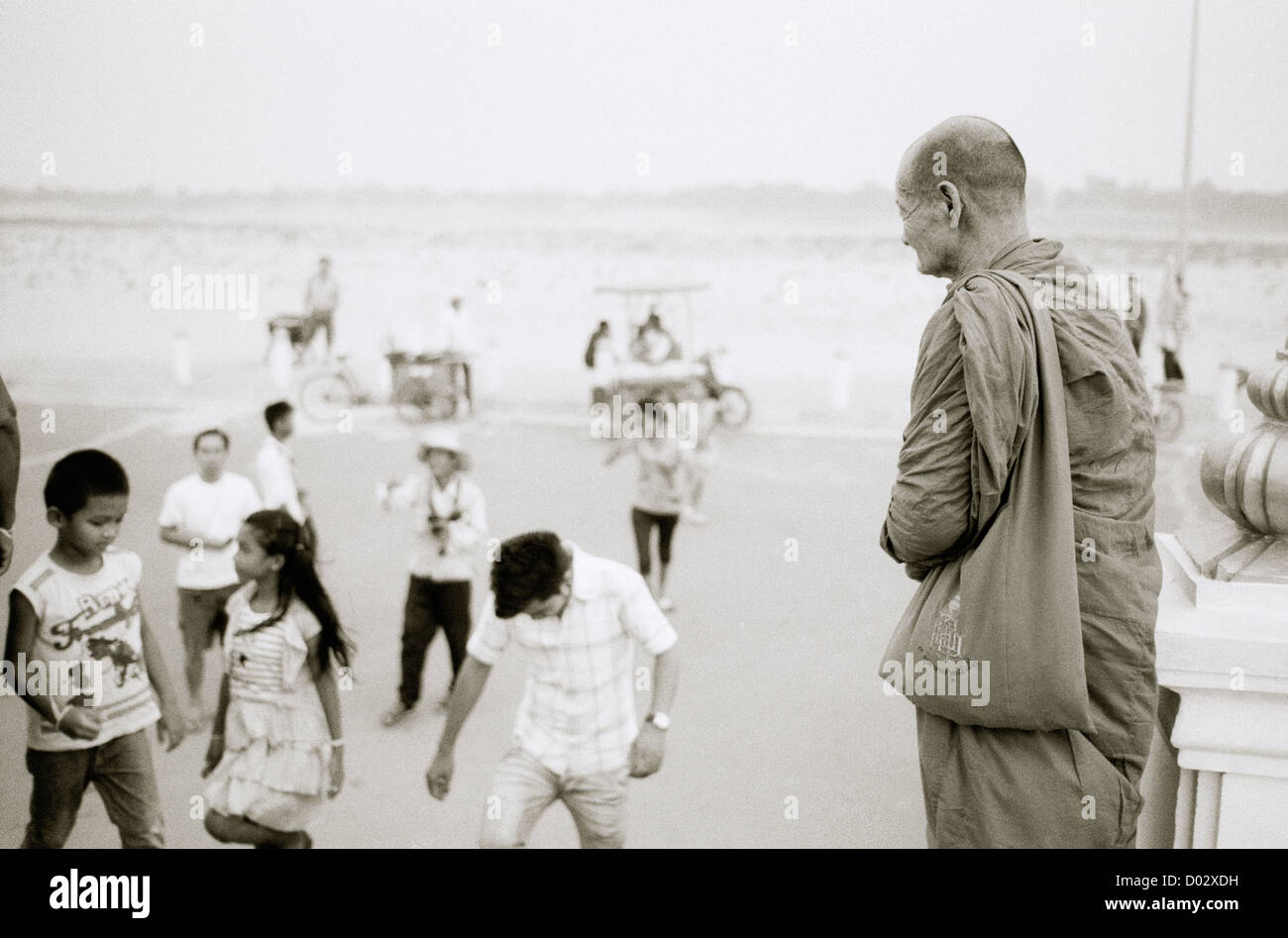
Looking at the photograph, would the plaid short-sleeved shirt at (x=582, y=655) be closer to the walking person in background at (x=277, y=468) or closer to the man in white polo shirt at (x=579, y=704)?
the man in white polo shirt at (x=579, y=704)

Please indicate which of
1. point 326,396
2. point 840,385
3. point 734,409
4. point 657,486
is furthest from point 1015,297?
point 840,385

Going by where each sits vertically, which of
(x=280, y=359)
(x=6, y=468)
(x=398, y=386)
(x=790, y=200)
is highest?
(x=790, y=200)

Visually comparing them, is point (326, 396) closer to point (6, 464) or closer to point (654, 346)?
point (654, 346)

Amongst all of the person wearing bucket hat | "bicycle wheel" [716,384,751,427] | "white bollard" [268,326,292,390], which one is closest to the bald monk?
the person wearing bucket hat

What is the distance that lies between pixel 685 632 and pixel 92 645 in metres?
3.83

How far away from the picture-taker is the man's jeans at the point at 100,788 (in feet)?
10.1

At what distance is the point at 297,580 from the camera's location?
10.4 ft

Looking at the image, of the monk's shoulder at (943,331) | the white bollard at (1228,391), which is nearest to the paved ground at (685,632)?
the monk's shoulder at (943,331)

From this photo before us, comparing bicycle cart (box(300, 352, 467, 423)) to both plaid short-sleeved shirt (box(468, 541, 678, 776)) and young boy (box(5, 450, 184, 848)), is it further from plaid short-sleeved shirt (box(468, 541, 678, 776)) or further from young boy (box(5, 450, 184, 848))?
plaid short-sleeved shirt (box(468, 541, 678, 776))

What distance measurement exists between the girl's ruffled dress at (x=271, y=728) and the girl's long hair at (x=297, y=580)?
1.0 inches

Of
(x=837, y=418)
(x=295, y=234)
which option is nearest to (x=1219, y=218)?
(x=837, y=418)

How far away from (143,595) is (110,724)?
12.7 feet

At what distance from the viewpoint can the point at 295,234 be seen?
25734 mm

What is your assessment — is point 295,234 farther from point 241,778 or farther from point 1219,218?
point 241,778
